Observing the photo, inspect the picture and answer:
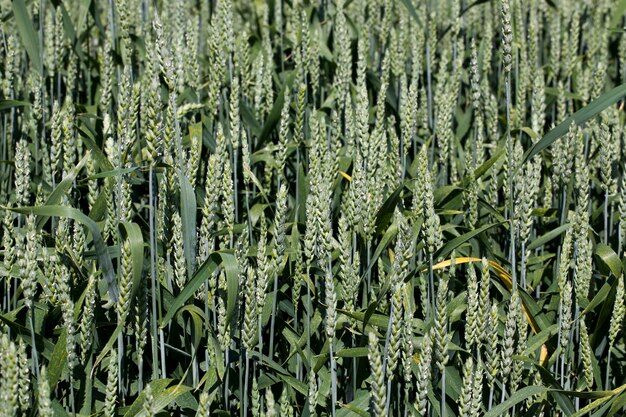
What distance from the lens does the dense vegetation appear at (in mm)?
1735

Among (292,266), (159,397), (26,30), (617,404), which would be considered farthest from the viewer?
(26,30)

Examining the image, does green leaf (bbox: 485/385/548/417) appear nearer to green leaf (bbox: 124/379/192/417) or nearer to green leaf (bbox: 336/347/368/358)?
green leaf (bbox: 336/347/368/358)

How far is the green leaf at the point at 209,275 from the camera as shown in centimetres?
174

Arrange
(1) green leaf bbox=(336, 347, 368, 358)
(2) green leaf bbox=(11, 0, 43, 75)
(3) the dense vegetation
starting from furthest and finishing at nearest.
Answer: (2) green leaf bbox=(11, 0, 43, 75) < (1) green leaf bbox=(336, 347, 368, 358) < (3) the dense vegetation

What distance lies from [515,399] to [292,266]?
0.71 meters

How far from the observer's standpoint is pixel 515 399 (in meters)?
1.82

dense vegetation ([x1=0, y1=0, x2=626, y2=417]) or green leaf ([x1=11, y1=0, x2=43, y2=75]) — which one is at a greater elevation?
green leaf ([x1=11, y1=0, x2=43, y2=75])

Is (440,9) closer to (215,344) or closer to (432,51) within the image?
(432,51)

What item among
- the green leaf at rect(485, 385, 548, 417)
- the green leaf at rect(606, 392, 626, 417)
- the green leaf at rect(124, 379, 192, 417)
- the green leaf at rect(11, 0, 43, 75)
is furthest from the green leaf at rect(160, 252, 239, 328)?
the green leaf at rect(11, 0, 43, 75)

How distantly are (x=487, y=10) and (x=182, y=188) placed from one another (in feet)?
9.39

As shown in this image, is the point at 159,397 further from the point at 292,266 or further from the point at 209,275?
the point at 292,266

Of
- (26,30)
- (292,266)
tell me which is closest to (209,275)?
(292,266)

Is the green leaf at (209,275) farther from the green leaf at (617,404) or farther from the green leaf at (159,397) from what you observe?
the green leaf at (617,404)

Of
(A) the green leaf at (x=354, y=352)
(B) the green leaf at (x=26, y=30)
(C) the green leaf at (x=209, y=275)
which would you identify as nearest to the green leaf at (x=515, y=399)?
(A) the green leaf at (x=354, y=352)
